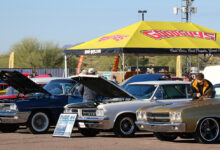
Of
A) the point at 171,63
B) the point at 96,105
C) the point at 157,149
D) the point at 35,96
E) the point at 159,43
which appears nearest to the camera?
the point at 157,149

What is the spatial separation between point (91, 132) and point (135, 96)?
1.56 meters

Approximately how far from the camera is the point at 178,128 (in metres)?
11.4

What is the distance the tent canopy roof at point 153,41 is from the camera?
84.0 ft

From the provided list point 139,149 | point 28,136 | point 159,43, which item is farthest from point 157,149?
point 159,43

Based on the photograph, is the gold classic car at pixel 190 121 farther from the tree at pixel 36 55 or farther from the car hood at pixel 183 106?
the tree at pixel 36 55

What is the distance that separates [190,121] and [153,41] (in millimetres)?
15292

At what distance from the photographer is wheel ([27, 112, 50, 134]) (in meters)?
15.2

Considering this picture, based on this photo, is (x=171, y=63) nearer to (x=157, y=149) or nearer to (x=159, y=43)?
(x=159, y=43)

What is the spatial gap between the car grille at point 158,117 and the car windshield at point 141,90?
227cm

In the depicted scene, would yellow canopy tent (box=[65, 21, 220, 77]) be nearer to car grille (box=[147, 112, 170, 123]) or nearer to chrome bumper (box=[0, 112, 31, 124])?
chrome bumper (box=[0, 112, 31, 124])

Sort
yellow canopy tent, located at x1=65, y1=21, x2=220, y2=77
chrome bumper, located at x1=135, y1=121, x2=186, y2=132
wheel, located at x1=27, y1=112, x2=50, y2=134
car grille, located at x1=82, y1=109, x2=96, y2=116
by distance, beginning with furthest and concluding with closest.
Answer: yellow canopy tent, located at x1=65, y1=21, x2=220, y2=77, wheel, located at x1=27, y1=112, x2=50, y2=134, car grille, located at x1=82, y1=109, x2=96, y2=116, chrome bumper, located at x1=135, y1=121, x2=186, y2=132

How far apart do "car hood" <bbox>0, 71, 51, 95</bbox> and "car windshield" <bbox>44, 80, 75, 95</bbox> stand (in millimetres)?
1102

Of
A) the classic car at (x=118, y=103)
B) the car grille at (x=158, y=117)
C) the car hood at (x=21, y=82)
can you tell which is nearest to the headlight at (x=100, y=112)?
the classic car at (x=118, y=103)

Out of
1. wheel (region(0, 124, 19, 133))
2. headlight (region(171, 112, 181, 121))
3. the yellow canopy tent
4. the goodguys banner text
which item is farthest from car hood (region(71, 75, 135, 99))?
the goodguys banner text
